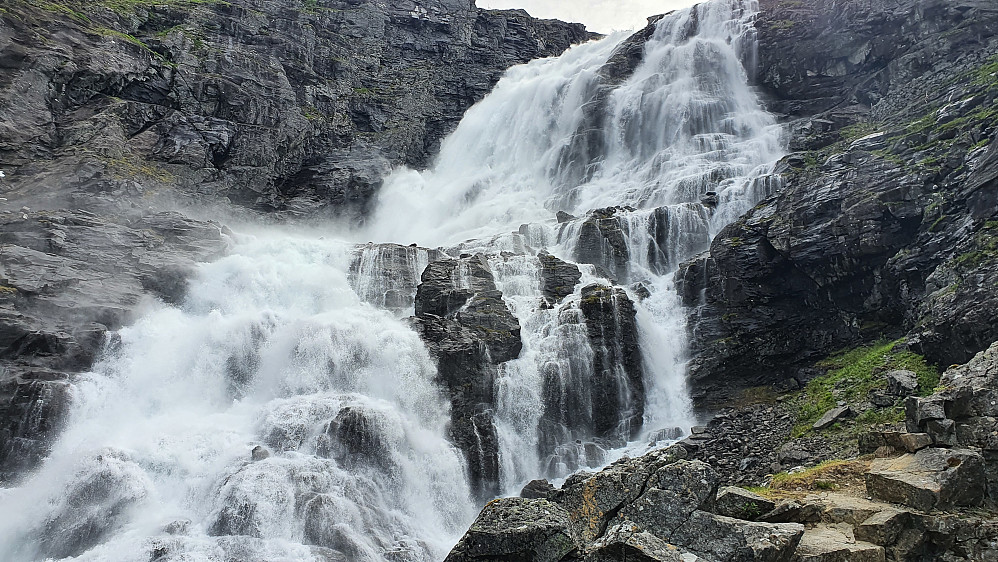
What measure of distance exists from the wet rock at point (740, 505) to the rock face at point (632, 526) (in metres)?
0.18

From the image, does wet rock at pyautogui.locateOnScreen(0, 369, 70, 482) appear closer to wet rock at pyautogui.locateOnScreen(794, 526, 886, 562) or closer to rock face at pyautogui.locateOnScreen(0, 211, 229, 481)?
rock face at pyautogui.locateOnScreen(0, 211, 229, 481)

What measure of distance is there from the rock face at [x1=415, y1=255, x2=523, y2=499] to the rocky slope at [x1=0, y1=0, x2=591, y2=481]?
3.64 m

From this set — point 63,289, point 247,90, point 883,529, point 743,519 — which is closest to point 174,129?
point 247,90

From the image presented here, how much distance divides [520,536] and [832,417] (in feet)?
52.1

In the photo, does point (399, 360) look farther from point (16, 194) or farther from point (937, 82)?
point (937, 82)

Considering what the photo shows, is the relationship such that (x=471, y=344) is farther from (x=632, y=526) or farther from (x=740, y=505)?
(x=632, y=526)

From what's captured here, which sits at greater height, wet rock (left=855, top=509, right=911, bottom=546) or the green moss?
the green moss

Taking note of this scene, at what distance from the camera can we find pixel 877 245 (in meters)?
22.7

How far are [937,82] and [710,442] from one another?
26717 millimetres

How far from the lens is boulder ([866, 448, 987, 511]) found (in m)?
6.65

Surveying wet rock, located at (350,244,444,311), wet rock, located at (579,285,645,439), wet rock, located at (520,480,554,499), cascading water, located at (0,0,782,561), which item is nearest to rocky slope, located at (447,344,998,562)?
→ cascading water, located at (0,0,782,561)

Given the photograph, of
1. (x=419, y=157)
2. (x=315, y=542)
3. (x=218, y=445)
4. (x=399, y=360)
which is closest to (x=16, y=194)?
(x=218, y=445)

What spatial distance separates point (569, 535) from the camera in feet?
20.2

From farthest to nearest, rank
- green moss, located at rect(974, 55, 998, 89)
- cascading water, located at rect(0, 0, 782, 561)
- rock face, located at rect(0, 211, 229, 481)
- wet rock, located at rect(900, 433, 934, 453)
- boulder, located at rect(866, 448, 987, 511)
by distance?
green moss, located at rect(974, 55, 998, 89), rock face, located at rect(0, 211, 229, 481), cascading water, located at rect(0, 0, 782, 561), wet rock, located at rect(900, 433, 934, 453), boulder, located at rect(866, 448, 987, 511)
